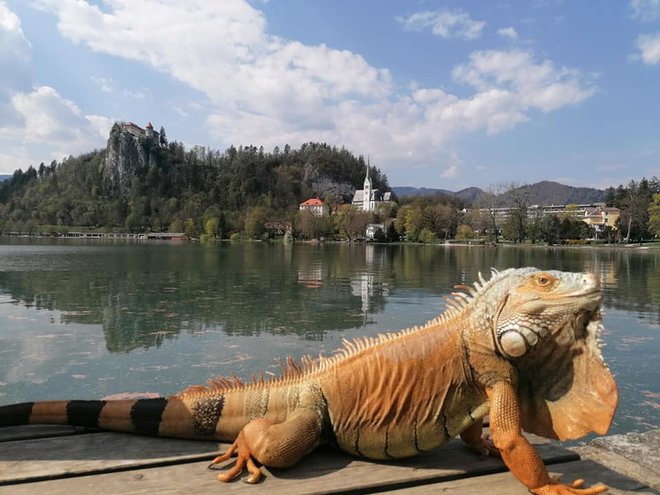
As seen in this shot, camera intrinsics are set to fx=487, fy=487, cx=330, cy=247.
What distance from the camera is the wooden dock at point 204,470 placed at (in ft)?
9.31

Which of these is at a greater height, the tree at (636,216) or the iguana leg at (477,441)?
the tree at (636,216)

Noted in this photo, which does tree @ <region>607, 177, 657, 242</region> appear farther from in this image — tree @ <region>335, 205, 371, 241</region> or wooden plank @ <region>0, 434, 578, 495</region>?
wooden plank @ <region>0, 434, 578, 495</region>

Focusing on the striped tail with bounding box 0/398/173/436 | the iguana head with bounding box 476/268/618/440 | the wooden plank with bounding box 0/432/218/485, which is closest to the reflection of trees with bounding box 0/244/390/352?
the striped tail with bounding box 0/398/173/436

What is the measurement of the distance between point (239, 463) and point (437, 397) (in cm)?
134

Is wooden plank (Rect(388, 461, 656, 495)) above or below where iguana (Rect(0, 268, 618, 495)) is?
below

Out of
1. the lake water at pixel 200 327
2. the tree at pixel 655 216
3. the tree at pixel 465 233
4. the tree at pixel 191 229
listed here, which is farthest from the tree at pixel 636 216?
the tree at pixel 191 229

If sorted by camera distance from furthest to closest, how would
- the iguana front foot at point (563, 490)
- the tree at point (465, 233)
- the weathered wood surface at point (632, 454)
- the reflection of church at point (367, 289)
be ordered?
the tree at point (465, 233), the reflection of church at point (367, 289), the weathered wood surface at point (632, 454), the iguana front foot at point (563, 490)

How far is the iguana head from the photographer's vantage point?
9.57 feet

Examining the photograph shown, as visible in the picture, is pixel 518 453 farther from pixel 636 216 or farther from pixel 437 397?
pixel 636 216

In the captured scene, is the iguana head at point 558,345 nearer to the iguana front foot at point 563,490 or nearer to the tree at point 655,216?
the iguana front foot at point 563,490

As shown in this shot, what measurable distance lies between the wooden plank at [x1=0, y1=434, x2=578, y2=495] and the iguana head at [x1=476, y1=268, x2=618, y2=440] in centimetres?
58

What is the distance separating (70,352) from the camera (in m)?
11.9

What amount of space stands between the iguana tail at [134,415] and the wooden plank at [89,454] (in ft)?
0.22

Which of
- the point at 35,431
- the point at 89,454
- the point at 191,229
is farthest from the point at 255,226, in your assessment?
the point at 89,454
